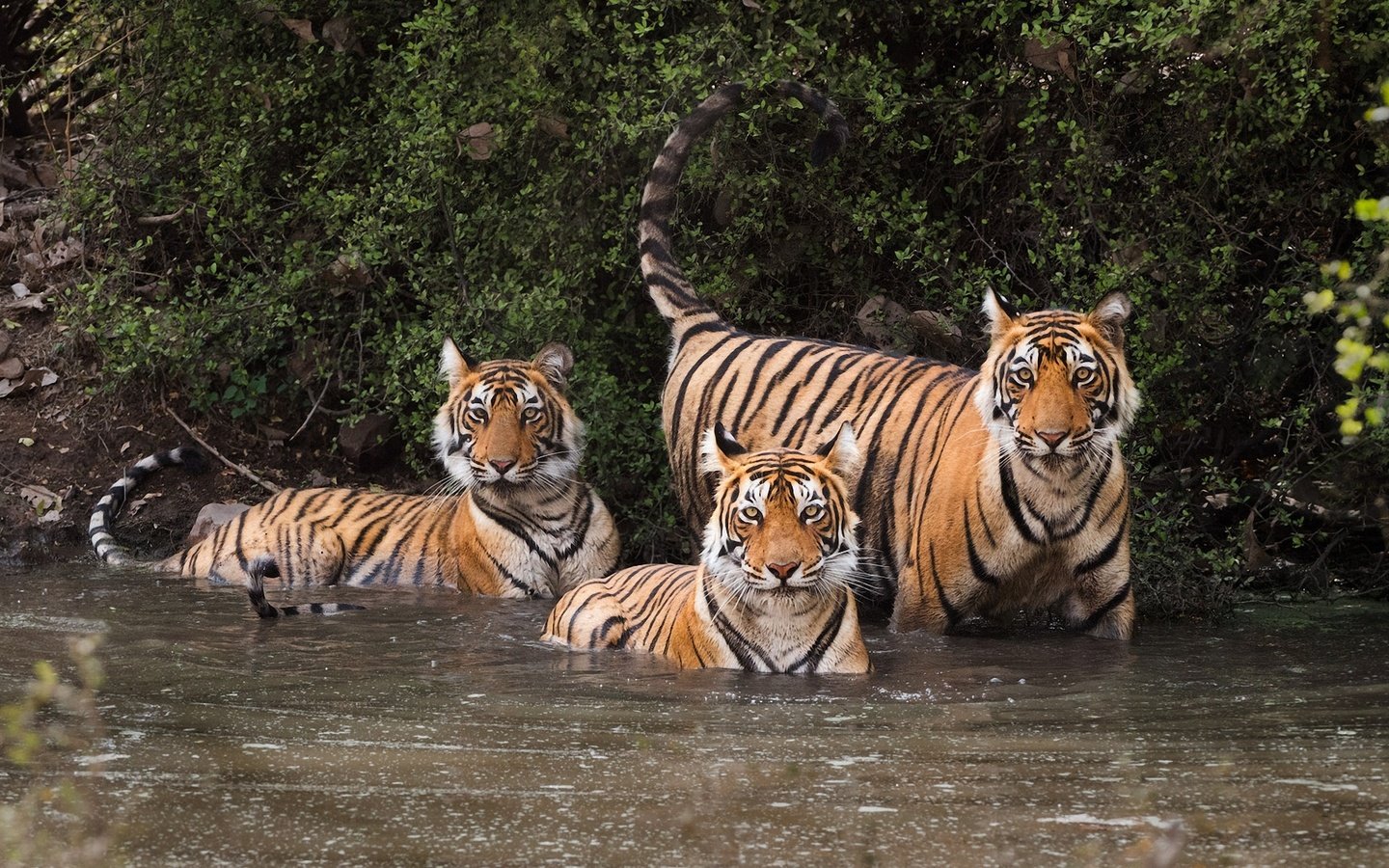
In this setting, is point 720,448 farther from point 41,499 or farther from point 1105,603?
point 41,499

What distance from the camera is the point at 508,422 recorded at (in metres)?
7.11

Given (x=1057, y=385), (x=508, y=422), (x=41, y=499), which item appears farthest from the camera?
(x=41, y=499)

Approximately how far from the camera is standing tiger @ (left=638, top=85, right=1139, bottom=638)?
5742mm

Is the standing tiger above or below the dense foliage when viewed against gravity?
below

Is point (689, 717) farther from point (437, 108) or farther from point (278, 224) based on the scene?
point (278, 224)

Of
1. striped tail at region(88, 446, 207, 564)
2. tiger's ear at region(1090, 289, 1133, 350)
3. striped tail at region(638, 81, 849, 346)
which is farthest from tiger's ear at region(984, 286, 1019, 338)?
striped tail at region(88, 446, 207, 564)

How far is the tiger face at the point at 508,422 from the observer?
712cm

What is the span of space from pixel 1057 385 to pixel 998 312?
383 mm

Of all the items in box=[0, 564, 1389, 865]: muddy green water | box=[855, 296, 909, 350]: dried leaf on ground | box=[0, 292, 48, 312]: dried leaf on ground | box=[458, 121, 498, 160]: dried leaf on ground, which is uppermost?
box=[458, 121, 498, 160]: dried leaf on ground

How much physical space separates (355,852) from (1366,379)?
4.68 m

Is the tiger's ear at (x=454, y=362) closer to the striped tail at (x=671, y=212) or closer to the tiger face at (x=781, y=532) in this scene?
the striped tail at (x=671, y=212)

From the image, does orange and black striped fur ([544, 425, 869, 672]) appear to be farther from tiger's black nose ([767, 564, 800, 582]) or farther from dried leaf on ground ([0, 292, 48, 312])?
dried leaf on ground ([0, 292, 48, 312])

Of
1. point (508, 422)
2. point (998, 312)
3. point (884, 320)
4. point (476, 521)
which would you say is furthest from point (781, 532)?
point (884, 320)

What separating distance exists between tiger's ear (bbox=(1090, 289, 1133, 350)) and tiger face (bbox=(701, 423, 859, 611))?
111cm
